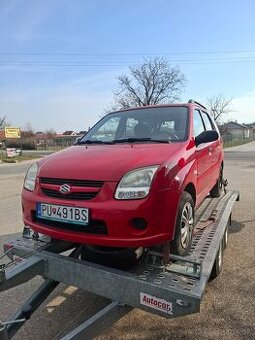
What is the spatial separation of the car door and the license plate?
1.63 meters

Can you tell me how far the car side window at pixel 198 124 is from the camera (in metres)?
4.75

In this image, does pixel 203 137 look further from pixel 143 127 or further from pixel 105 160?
pixel 105 160

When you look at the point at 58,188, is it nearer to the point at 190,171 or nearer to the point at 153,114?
the point at 190,171

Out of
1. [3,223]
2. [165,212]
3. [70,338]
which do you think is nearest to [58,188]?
A: [165,212]

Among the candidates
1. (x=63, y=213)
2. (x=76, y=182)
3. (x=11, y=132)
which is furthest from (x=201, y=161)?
(x=11, y=132)

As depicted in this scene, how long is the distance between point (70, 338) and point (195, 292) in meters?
0.95

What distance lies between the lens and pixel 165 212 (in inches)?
Result: 129

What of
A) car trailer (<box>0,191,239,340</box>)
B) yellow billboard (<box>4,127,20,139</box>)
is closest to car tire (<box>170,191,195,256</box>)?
car trailer (<box>0,191,239,340</box>)

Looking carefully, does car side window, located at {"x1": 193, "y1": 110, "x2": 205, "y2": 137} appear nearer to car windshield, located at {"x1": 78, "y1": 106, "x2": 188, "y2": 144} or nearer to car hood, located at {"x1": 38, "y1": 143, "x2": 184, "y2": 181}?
car windshield, located at {"x1": 78, "y1": 106, "x2": 188, "y2": 144}

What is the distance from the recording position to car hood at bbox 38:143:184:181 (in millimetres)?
3357

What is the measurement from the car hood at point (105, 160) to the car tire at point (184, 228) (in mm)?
455

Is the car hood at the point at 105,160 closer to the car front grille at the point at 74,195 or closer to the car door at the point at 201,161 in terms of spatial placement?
the car front grille at the point at 74,195

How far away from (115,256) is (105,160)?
2.85 feet

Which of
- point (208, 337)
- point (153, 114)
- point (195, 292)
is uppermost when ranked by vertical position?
point (153, 114)
